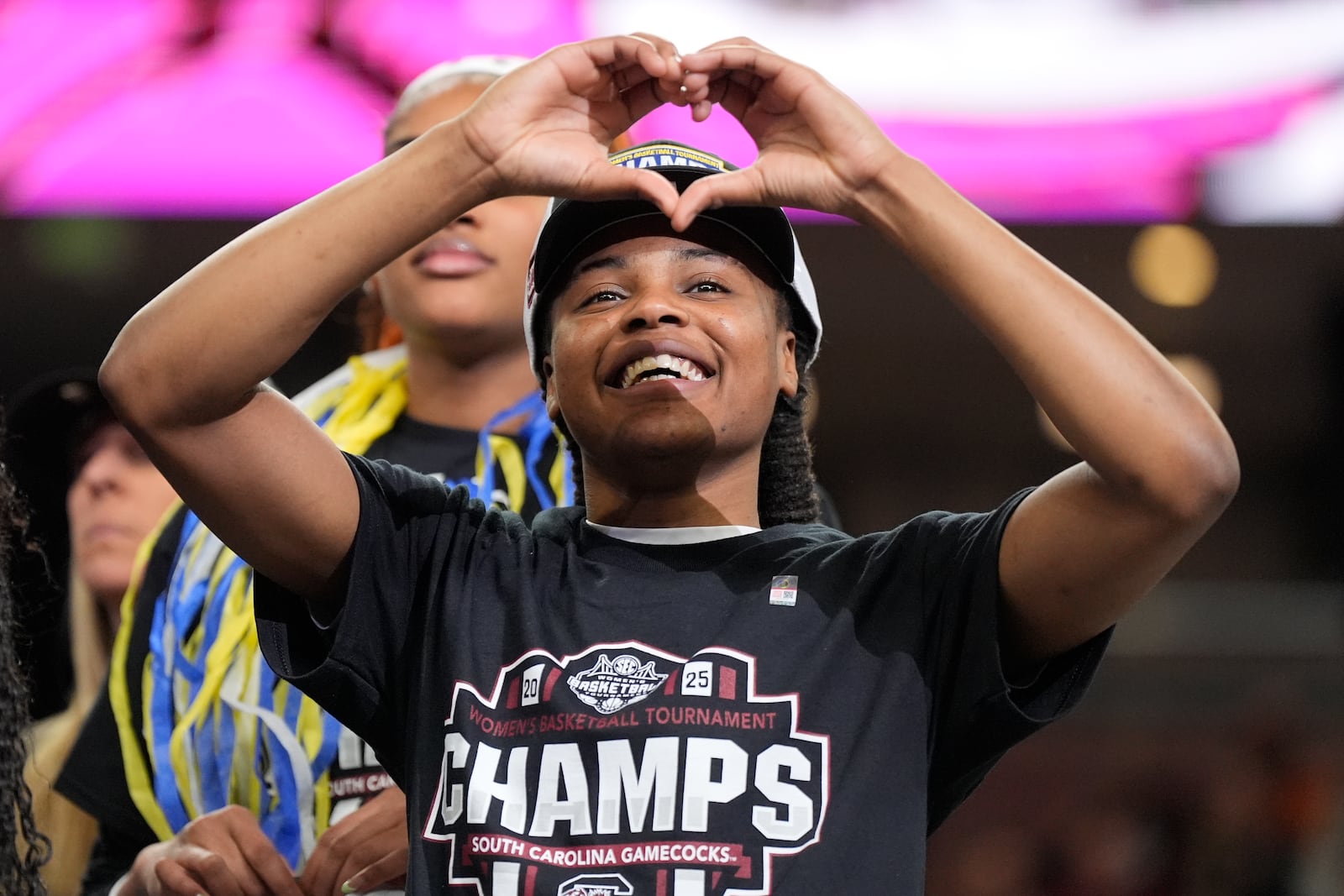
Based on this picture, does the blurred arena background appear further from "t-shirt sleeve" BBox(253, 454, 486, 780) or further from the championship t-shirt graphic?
the championship t-shirt graphic

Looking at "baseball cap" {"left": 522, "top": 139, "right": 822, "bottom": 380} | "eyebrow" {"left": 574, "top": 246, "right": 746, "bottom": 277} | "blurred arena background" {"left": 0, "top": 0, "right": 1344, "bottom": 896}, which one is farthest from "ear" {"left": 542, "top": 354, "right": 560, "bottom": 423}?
"blurred arena background" {"left": 0, "top": 0, "right": 1344, "bottom": 896}

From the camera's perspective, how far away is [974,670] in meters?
1.42

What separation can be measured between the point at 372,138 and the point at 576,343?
1.74 m

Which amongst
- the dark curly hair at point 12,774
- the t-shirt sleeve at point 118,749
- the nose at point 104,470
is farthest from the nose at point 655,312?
the nose at point 104,470

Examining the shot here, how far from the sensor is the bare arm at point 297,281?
4.56 ft

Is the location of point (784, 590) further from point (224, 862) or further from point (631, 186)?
point (224, 862)

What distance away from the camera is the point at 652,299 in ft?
5.13

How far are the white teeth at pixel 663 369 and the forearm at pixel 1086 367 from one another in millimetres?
274

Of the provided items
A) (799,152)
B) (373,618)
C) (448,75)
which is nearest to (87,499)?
(448,75)

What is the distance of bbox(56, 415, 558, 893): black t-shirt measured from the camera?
6.94ft

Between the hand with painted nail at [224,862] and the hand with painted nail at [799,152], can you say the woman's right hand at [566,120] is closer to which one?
the hand with painted nail at [799,152]

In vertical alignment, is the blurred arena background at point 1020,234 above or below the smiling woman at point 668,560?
above

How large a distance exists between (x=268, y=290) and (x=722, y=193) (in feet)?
1.38

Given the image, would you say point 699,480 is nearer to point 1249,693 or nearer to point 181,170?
point 181,170
